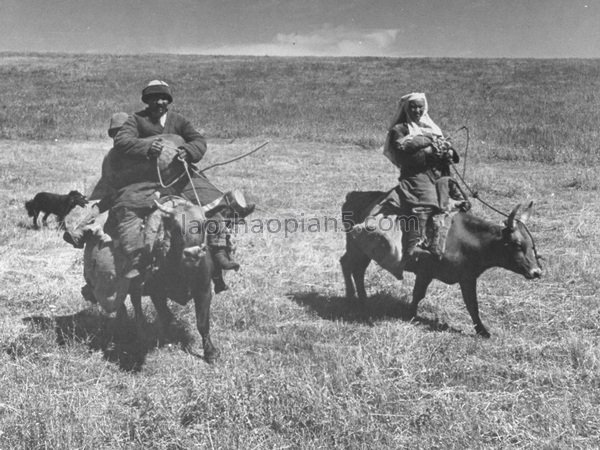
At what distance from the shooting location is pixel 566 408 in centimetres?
411

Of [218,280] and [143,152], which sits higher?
[143,152]

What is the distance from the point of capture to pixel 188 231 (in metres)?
4.77

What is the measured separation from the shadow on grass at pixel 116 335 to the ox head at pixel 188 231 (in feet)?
4.01

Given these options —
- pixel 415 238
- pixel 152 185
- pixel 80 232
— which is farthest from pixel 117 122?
pixel 415 238

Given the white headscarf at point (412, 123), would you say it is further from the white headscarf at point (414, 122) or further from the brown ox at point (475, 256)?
the brown ox at point (475, 256)

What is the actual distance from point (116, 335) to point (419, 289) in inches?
132


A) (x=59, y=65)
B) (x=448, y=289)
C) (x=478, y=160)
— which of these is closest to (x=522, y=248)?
(x=448, y=289)

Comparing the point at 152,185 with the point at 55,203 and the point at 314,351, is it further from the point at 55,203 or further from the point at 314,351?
the point at 55,203

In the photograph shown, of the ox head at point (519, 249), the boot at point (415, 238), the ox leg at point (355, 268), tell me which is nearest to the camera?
the ox head at point (519, 249)

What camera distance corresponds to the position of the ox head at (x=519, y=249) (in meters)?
5.41

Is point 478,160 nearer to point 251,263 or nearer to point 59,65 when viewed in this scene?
point 251,263

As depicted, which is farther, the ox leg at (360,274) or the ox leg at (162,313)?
the ox leg at (360,274)

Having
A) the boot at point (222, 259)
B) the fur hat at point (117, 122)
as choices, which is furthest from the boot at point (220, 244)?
A: the fur hat at point (117, 122)

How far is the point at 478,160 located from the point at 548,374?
14901 mm
